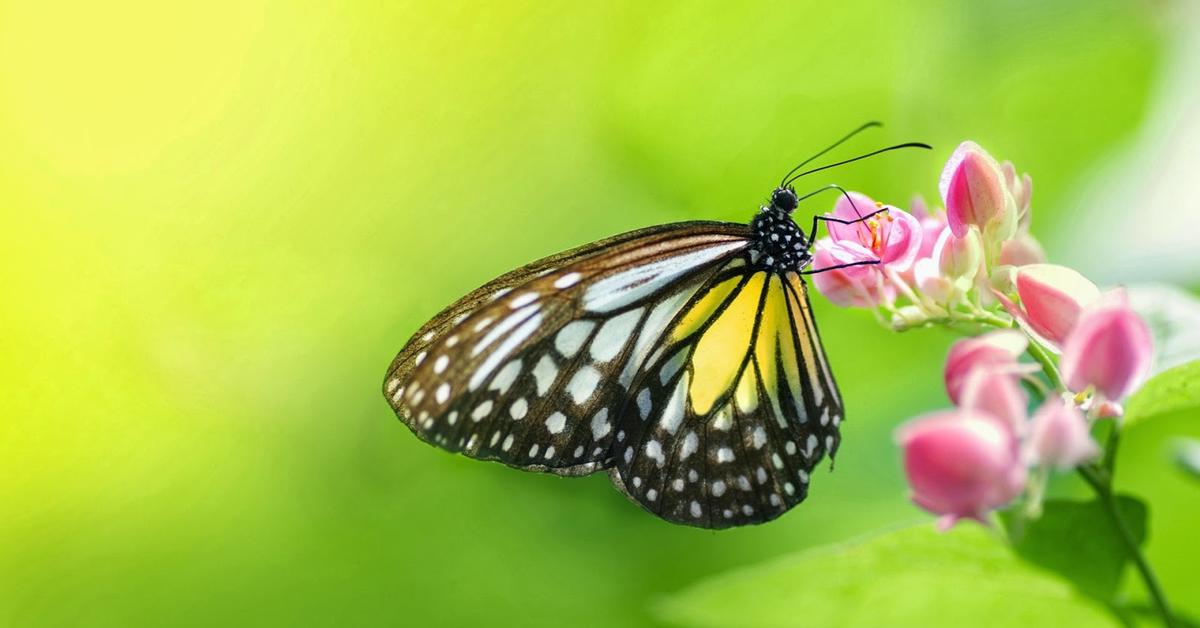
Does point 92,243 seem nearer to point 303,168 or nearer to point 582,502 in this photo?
point 303,168

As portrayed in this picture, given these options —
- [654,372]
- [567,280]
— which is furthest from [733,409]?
[567,280]

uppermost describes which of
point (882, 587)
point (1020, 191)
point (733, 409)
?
point (1020, 191)

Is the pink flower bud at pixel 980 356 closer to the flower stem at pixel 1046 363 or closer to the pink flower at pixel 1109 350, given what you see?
the pink flower at pixel 1109 350

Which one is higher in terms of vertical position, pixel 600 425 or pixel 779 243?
pixel 779 243

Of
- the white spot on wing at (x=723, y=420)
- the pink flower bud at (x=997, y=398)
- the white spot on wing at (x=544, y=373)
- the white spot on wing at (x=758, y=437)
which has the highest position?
the pink flower bud at (x=997, y=398)

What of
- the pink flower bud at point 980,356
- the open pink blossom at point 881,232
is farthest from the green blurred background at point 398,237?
the pink flower bud at point 980,356

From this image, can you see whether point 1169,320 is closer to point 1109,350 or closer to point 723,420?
point 1109,350
